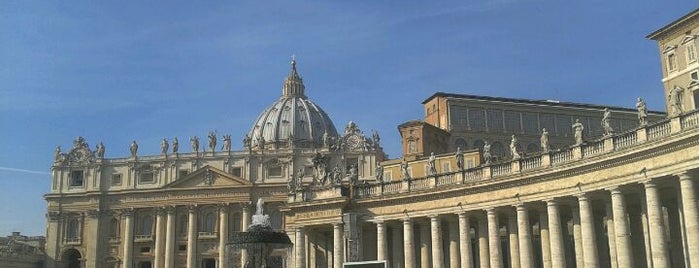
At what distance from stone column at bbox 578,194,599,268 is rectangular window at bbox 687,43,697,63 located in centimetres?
2728

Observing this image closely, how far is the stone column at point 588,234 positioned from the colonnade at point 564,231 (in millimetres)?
60

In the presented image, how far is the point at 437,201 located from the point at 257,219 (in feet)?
56.2

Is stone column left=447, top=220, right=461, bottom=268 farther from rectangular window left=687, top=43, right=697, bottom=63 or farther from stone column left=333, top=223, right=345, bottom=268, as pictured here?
rectangular window left=687, top=43, right=697, bottom=63

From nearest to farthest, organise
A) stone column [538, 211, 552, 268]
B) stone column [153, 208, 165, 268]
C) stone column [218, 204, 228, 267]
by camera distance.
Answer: stone column [538, 211, 552, 268] → stone column [218, 204, 228, 267] → stone column [153, 208, 165, 268]

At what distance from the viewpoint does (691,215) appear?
128 feet

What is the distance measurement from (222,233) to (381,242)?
216 feet

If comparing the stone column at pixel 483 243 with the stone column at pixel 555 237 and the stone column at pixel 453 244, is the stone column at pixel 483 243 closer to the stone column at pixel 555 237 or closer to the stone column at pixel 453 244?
the stone column at pixel 453 244

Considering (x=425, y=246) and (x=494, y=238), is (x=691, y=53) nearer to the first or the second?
(x=494, y=238)

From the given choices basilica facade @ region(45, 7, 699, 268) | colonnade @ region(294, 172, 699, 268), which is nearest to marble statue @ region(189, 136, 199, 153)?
basilica facade @ region(45, 7, 699, 268)

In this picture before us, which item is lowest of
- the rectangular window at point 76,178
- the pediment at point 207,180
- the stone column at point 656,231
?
the stone column at point 656,231

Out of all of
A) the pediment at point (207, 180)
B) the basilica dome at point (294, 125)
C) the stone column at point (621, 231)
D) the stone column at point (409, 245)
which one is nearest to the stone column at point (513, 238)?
the stone column at point (409, 245)

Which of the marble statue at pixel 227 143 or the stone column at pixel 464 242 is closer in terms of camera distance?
the stone column at pixel 464 242

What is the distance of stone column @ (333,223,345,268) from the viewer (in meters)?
59.5

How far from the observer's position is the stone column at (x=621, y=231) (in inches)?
1708
